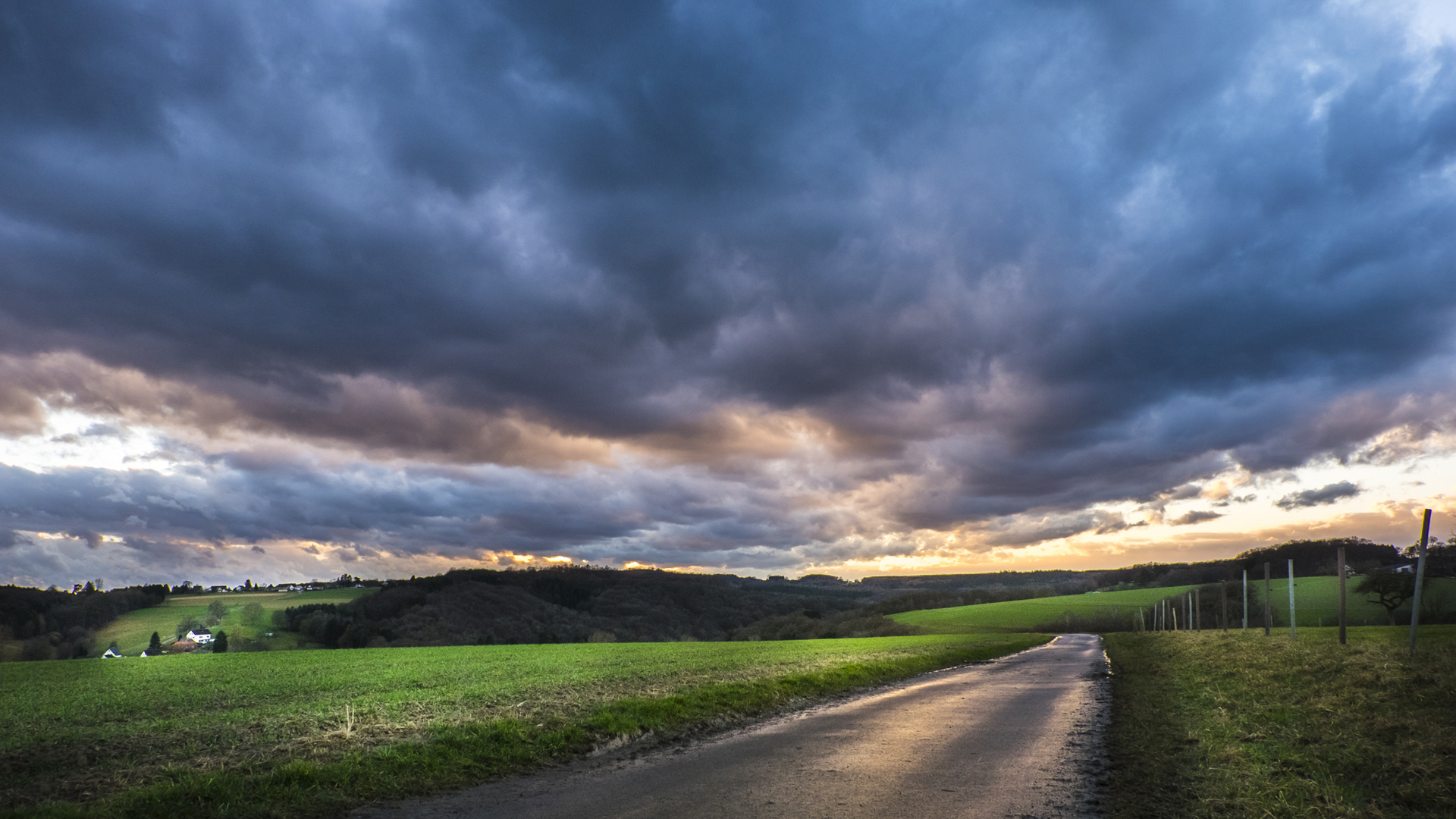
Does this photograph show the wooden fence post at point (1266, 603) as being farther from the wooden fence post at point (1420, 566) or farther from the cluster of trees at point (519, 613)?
the cluster of trees at point (519, 613)

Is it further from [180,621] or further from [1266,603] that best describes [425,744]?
[180,621]

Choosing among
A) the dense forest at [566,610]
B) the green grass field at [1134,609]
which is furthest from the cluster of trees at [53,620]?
the green grass field at [1134,609]

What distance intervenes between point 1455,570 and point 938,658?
4624 centimetres

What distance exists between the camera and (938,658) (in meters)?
40.4

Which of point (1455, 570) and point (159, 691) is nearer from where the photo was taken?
point (159, 691)


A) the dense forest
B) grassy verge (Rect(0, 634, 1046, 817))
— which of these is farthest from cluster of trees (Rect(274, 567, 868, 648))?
grassy verge (Rect(0, 634, 1046, 817))

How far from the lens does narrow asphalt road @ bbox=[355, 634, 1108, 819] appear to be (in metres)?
8.90

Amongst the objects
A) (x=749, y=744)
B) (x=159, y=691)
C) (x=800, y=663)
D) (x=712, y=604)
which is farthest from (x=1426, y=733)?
(x=712, y=604)

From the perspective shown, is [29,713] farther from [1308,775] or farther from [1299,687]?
[1299,687]

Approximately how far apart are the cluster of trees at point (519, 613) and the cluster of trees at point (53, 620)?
2060 cm

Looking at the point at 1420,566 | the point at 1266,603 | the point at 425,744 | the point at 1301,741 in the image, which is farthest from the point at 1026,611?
the point at 425,744

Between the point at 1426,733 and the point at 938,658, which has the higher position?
the point at 1426,733

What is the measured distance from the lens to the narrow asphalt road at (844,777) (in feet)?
29.2

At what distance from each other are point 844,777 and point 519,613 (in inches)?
6145
